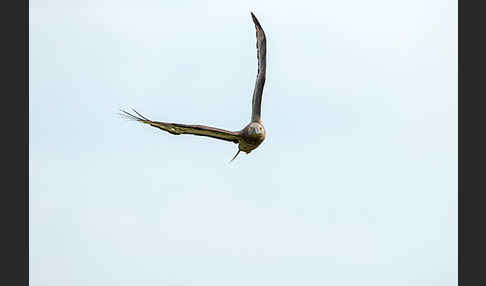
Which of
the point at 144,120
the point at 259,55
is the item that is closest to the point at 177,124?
the point at 144,120

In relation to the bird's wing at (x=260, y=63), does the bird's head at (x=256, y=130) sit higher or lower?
lower

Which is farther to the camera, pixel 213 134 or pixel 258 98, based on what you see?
pixel 258 98

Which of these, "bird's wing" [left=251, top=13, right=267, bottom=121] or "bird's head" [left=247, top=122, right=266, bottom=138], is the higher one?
"bird's wing" [left=251, top=13, right=267, bottom=121]

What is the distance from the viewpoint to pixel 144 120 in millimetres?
24734

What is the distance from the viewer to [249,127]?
2703 cm

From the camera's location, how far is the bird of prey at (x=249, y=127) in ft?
82.7

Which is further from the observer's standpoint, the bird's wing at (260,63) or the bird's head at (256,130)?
the bird's wing at (260,63)

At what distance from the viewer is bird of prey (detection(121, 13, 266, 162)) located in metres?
25.2

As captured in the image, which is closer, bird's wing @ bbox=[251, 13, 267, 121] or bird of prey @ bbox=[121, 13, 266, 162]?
bird of prey @ bbox=[121, 13, 266, 162]

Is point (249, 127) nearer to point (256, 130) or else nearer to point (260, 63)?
point (256, 130)

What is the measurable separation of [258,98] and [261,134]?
4.86 feet

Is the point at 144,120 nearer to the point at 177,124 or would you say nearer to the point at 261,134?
the point at 177,124

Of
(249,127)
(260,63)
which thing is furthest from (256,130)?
(260,63)

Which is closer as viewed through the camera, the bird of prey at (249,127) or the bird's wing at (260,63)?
the bird of prey at (249,127)
